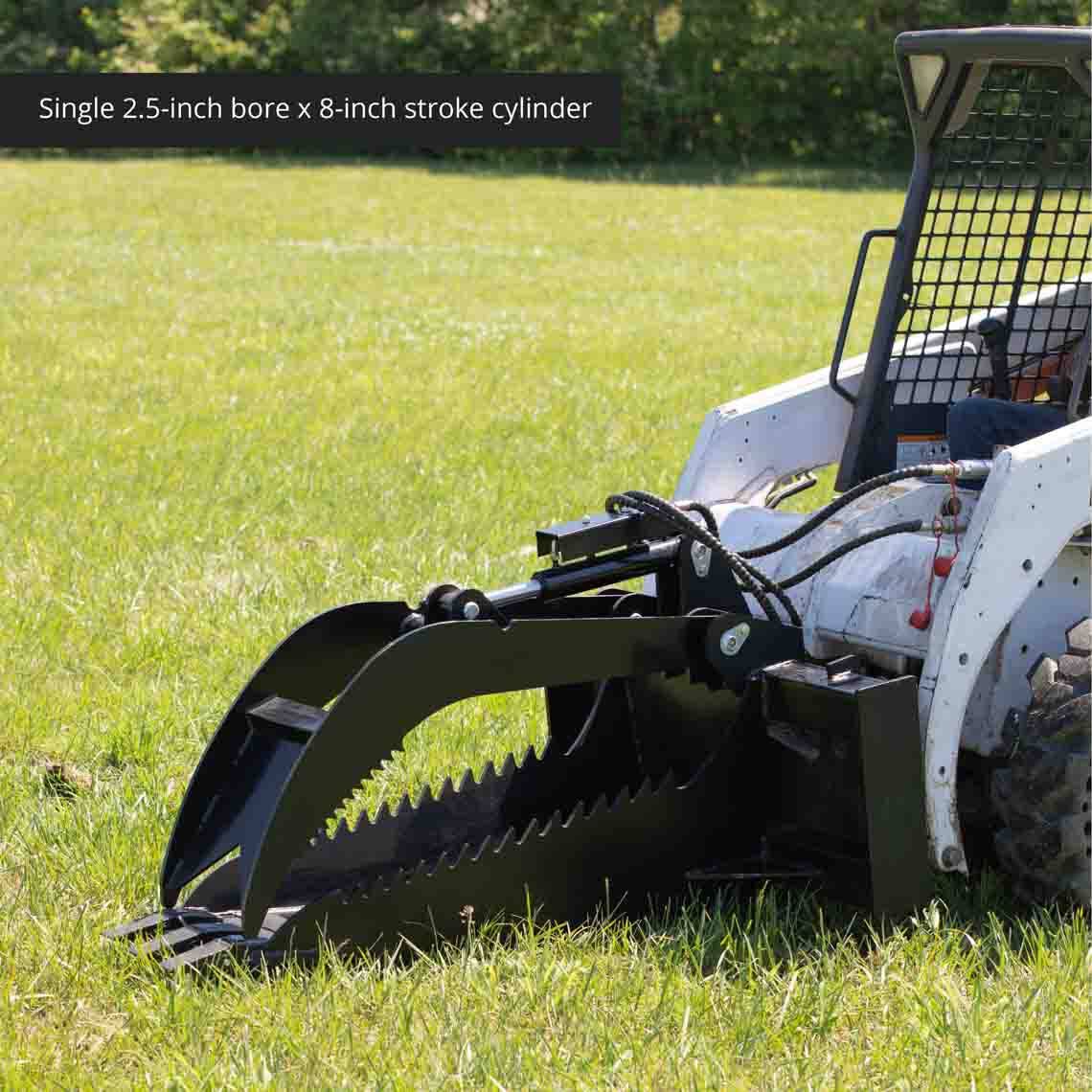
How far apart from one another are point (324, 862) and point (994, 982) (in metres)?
1.09

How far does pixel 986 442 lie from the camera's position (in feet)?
11.2

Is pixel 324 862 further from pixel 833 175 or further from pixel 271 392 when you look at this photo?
pixel 833 175

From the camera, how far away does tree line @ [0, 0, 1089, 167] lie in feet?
86.1

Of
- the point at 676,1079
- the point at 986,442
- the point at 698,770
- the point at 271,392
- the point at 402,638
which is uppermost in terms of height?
the point at 986,442

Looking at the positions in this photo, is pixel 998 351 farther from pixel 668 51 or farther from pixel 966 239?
pixel 668 51

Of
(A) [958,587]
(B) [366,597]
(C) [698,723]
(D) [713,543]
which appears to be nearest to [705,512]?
(D) [713,543]

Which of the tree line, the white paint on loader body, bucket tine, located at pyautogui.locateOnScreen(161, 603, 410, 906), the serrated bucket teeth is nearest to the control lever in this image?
the white paint on loader body

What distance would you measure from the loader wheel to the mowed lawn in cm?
10

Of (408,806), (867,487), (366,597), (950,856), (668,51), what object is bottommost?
(366,597)

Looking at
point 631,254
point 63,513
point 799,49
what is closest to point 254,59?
point 799,49

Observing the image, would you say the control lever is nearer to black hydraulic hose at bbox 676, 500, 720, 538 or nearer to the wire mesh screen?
the wire mesh screen

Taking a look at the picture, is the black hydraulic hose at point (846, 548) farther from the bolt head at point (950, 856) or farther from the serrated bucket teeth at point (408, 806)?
the bolt head at point (950, 856)

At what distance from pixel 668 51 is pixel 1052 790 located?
25.6 meters

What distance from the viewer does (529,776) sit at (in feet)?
10.5
